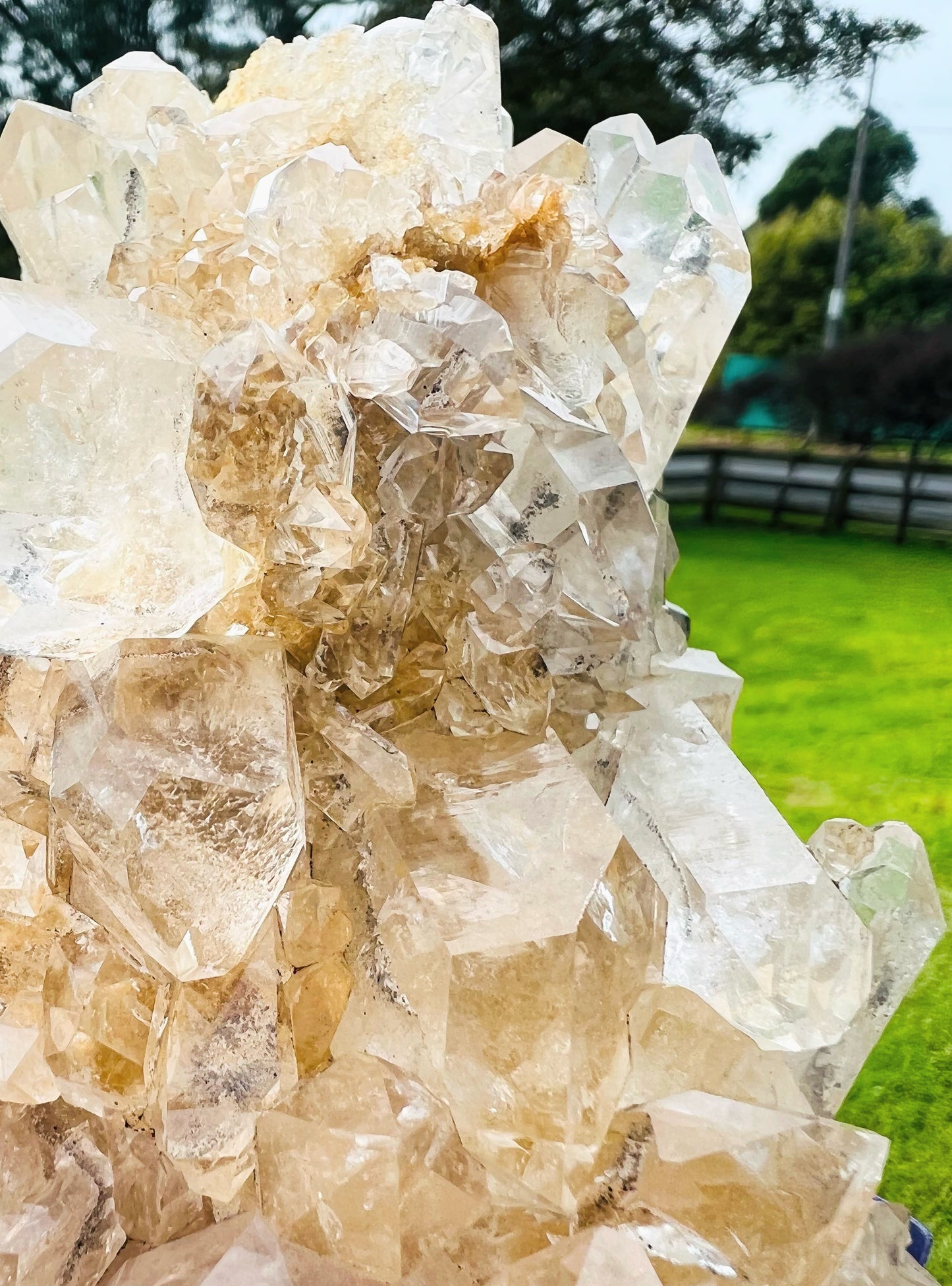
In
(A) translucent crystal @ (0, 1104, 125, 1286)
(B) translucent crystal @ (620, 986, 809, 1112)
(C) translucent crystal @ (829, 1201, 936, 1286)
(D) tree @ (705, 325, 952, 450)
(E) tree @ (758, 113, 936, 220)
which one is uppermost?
(E) tree @ (758, 113, 936, 220)

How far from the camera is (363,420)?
61cm

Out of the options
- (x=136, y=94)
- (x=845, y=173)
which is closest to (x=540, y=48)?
(x=845, y=173)

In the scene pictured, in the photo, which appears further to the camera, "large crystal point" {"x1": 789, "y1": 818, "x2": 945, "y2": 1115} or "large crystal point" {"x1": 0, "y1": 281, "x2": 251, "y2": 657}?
"large crystal point" {"x1": 789, "y1": 818, "x2": 945, "y2": 1115}

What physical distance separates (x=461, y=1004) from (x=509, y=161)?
0.66 metres

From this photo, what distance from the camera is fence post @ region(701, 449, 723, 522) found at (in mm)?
1689

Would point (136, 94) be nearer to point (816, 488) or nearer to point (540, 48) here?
point (816, 488)

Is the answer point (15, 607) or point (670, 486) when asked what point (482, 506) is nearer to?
point (15, 607)

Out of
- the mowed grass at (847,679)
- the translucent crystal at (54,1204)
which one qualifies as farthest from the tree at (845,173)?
the translucent crystal at (54,1204)

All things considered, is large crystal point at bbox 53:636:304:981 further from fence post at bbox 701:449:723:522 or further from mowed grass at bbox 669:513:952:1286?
fence post at bbox 701:449:723:522

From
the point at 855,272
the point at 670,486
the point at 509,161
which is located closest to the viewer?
the point at 509,161

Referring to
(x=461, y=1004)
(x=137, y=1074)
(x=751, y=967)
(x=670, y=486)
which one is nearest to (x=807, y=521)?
(x=670, y=486)

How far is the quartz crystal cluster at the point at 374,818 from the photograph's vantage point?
55 cm

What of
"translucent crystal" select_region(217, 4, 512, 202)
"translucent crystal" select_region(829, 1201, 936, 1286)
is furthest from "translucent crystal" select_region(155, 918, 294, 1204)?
"translucent crystal" select_region(217, 4, 512, 202)

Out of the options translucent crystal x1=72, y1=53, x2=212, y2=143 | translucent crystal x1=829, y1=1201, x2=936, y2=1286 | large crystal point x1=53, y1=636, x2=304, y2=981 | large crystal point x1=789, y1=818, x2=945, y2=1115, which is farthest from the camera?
translucent crystal x1=72, y1=53, x2=212, y2=143
